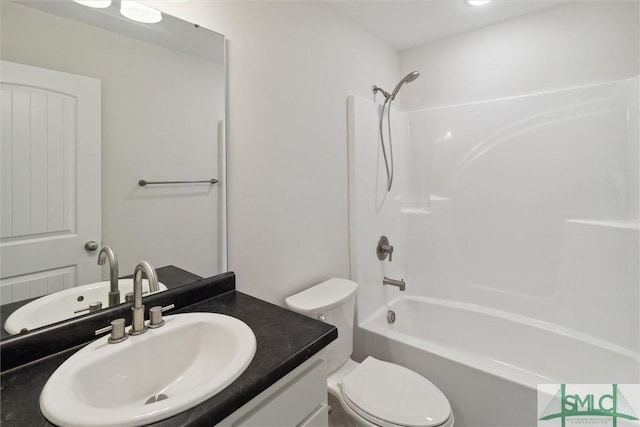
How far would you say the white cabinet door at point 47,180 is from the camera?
2.67ft

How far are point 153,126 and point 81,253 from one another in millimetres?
479

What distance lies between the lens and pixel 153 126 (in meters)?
1.10

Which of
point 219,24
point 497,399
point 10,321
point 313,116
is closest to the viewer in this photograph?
point 10,321

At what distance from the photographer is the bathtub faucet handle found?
2.21m

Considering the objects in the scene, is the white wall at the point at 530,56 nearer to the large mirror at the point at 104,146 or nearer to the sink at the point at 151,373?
the large mirror at the point at 104,146

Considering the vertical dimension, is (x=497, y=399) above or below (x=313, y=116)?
below

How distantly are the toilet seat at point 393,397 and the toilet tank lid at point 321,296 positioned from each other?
35 cm

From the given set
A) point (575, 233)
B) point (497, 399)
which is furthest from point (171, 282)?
point (575, 233)

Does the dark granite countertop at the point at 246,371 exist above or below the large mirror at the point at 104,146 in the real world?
below

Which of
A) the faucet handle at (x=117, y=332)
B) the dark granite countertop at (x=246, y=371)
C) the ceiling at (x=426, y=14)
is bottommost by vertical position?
the dark granite countertop at (x=246, y=371)

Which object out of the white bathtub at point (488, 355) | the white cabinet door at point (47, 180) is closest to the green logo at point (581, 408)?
A: the white bathtub at point (488, 355)

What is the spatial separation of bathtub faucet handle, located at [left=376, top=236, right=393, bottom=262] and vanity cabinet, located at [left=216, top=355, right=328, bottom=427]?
1314 millimetres

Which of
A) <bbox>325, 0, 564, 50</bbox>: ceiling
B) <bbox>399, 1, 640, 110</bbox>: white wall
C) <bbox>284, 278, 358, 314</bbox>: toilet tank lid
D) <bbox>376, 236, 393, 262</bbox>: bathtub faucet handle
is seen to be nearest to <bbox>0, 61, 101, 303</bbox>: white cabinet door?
<bbox>284, 278, 358, 314</bbox>: toilet tank lid

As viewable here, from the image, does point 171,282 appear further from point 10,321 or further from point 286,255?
point 286,255
